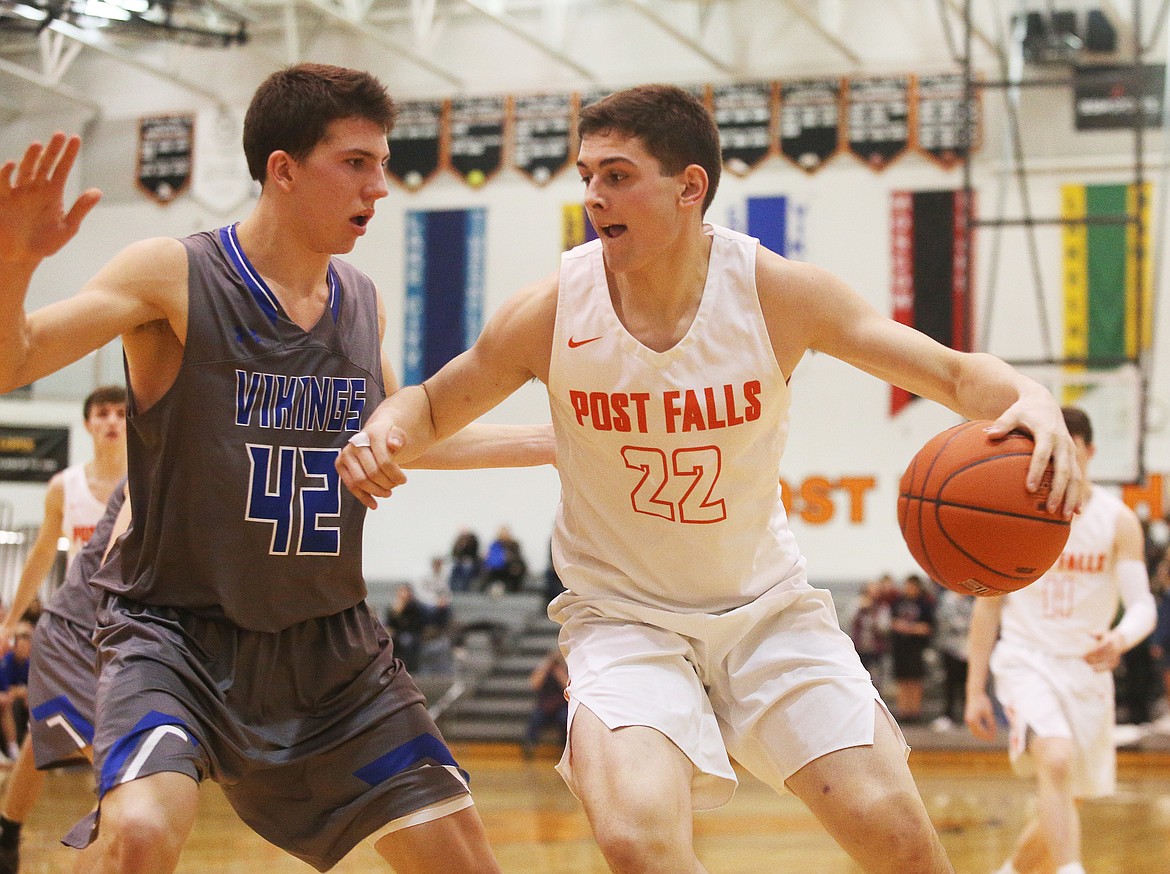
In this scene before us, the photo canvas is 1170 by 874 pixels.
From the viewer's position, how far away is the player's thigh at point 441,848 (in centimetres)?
294

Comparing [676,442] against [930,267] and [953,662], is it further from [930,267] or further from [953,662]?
[930,267]

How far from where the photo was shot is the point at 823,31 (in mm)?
15688

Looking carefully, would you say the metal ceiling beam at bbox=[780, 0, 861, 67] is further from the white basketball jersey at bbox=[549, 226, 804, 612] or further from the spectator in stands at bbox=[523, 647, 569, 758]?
the white basketball jersey at bbox=[549, 226, 804, 612]

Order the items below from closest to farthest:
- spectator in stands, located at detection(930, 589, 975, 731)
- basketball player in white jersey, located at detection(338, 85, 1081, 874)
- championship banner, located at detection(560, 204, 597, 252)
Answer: basketball player in white jersey, located at detection(338, 85, 1081, 874)
spectator in stands, located at detection(930, 589, 975, 731)
championship banner, located at detection(560, 204, 597, 252)

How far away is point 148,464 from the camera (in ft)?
9.95

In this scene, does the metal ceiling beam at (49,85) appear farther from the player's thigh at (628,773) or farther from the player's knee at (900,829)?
the player's knee at (900,829)

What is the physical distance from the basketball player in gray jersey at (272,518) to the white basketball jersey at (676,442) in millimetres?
516

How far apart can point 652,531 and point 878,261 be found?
44.3 ft

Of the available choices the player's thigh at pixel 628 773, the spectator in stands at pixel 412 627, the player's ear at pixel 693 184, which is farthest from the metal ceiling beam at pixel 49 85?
the player's thigh at pixel 628 773

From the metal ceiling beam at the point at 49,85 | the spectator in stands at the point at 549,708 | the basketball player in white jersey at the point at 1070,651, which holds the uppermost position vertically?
the metal ceiling beam at the point at 49,85

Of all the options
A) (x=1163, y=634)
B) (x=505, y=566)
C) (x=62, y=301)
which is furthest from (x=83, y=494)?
(x=505, y=566)

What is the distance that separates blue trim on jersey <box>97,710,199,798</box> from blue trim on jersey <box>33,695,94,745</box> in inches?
72.5

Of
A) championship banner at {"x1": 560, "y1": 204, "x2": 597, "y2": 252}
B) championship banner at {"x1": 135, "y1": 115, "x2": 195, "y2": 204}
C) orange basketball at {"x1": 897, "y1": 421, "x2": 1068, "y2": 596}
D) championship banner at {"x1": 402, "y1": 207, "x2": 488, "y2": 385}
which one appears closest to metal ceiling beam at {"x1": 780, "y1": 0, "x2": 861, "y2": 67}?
championship banner at {"x1": 560, "y1": 204, "x2": 597, "y2": 252}

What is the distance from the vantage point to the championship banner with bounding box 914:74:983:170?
1577 cm
